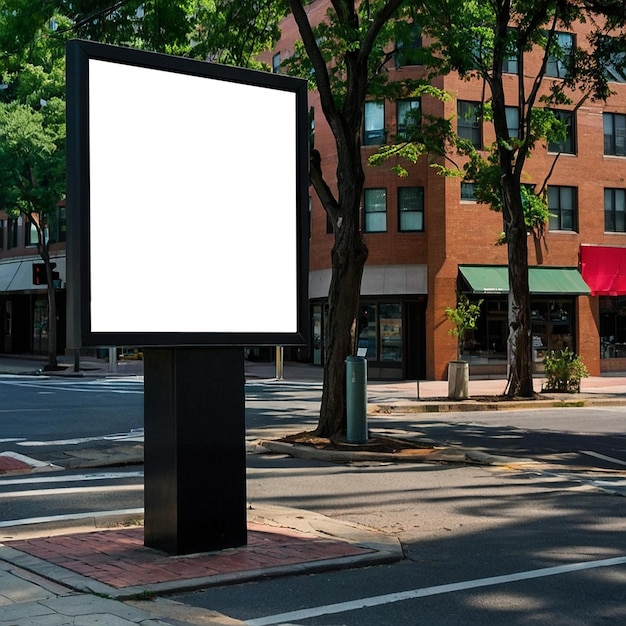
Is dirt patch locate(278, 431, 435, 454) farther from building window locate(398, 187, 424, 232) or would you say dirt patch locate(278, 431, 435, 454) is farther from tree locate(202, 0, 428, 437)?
building window locate(398, 187, 424, 232)

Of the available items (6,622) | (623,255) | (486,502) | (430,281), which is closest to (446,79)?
(430,281)

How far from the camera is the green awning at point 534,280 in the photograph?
33.5m

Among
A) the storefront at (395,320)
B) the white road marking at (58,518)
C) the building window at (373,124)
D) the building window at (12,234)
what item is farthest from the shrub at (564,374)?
the building window at (12,234)

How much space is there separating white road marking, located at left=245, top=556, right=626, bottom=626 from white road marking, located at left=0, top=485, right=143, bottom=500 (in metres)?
4.92

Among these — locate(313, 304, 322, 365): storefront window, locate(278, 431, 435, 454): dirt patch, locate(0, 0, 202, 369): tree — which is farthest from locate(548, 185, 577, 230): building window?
locate(278, 431, 435, 454): dirt patch

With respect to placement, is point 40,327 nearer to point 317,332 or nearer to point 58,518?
point 317,332

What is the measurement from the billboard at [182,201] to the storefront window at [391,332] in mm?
27295

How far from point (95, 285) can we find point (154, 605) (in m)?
2.13

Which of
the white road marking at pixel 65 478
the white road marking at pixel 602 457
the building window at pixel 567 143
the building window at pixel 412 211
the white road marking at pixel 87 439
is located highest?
the building window at pixel 567 143

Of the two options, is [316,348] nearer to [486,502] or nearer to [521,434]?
[521,434]

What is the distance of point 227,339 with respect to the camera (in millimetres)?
7012

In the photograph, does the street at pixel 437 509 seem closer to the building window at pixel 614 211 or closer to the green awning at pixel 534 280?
the green awning at pixel 534 280

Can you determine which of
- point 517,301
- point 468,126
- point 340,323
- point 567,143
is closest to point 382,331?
point 468,126

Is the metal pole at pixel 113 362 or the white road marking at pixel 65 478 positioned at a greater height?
the metal pole at pixel 113 362
